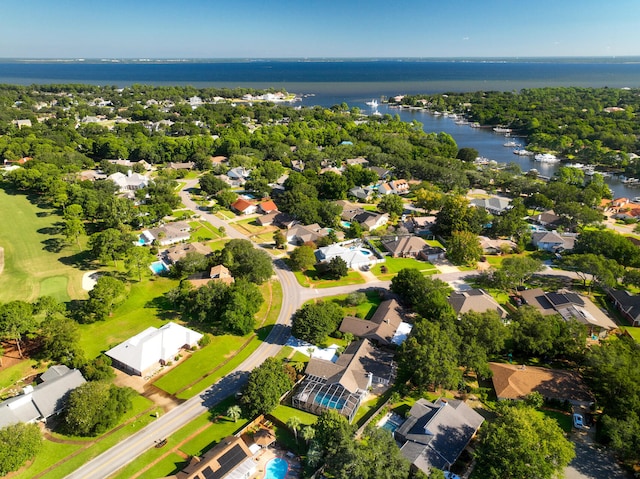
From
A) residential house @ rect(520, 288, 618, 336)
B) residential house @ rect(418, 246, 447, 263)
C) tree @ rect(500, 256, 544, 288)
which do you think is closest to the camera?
residential house @ rect(520, 288, 618, 336)

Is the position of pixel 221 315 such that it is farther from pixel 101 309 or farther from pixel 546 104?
pixel 546 104

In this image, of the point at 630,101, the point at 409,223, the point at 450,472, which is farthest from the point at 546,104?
the point at 450,472

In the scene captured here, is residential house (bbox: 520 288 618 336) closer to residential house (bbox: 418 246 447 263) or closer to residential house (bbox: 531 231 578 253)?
residential house (bbox: 418 246 447 263)

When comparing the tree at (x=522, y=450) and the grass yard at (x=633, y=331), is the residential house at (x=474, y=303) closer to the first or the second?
the grass yard at (x=633, y=331)

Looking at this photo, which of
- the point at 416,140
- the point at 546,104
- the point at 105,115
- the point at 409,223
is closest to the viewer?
the point at 409,223

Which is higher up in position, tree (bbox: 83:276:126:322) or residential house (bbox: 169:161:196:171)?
residential house (bbox: 169:161:196:171)

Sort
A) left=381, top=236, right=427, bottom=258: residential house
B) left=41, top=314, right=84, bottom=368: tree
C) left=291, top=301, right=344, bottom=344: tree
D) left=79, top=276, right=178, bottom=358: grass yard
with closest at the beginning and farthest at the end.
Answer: left=41, top=314, right=84, bottom=368: tree, left=291, top=301, right=344, bottom=344: tree, left=79, top=276, right=178, bottom=358: grass yard, left=381, top=236, right=427, bottom=258: residential house

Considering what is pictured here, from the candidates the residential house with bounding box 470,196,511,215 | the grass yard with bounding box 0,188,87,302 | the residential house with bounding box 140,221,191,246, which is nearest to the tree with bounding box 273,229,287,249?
the residential house with bounding box 140,221,191,246

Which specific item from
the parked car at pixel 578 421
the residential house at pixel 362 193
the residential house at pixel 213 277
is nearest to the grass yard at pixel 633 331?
the parked car at pixel 578 421
